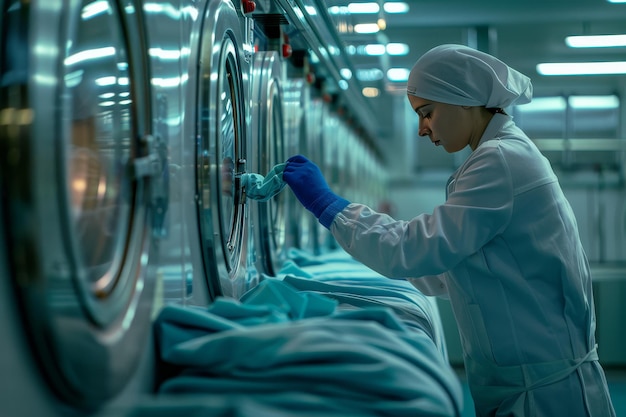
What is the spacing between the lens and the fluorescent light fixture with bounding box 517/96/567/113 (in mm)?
6422

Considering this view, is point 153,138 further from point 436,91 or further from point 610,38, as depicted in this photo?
point 610,38

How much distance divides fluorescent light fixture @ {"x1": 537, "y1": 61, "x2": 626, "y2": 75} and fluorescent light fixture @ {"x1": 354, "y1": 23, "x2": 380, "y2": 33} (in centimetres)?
263

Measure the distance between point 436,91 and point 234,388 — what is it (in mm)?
922

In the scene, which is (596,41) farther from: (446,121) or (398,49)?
(446,121)

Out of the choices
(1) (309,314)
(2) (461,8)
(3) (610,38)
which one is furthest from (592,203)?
(1) (309,314)

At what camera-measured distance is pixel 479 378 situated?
159 cm

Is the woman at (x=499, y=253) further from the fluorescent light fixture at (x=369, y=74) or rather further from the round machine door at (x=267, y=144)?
the fluorescent light fixture at (x=369, y=74)

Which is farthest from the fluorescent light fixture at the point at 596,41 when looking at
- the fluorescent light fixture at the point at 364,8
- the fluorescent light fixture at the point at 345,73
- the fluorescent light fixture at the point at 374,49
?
the fluorescent light fixture at the point at 345,73

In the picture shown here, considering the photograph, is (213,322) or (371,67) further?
(371,67)

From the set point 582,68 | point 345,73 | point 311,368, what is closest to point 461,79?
point 311,368

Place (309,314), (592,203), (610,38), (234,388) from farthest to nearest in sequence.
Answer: (592,203) < (610,38) < (309,314) < (234,388)

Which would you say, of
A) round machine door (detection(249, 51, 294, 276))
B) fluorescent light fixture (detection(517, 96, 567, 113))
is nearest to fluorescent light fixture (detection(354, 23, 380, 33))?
round machine door (detection(249, 51, 294, 276))

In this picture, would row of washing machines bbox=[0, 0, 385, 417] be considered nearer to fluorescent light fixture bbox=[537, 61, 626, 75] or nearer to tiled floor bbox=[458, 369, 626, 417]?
tiled floor bbox=[458, 369, 626, 417]

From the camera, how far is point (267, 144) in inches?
74.3
